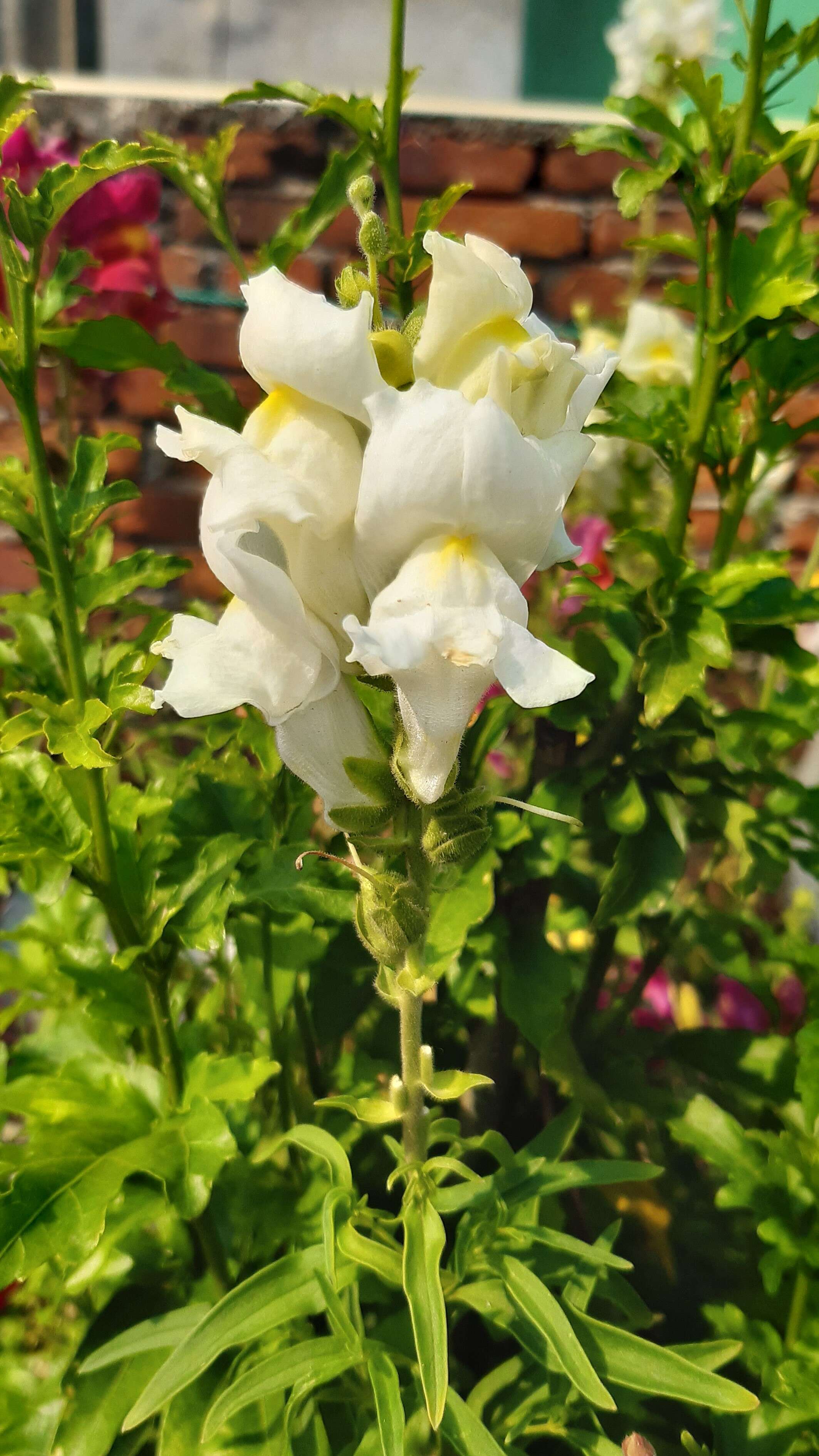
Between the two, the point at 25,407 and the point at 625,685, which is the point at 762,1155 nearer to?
the point at 625,685

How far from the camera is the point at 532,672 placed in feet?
1.15

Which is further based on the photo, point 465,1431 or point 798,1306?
point 798,1306

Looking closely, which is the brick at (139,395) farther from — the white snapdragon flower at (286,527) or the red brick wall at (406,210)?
the white snapdragon flower at (286,527)

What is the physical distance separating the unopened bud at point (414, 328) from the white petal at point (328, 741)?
141mm

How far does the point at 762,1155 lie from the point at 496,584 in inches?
19.3

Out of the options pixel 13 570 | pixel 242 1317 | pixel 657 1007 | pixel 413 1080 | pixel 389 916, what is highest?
pixel 389 916

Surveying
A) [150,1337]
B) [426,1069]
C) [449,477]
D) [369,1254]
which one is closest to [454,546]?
[449,477]

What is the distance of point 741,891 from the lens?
2.43 feet

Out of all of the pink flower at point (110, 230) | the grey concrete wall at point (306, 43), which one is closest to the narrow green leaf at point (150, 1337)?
the pink flower at point (110, 230)

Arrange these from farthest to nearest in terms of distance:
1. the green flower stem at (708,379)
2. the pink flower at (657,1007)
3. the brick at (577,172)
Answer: the brick at (577,172) < the pink flower at (657,1007) < the green flower stem at (708,379)

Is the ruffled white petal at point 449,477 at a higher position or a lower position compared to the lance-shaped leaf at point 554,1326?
higher

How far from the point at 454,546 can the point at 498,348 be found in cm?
7

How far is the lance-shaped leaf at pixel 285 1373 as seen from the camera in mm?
484

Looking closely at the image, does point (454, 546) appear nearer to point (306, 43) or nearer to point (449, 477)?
point (449, 477)
